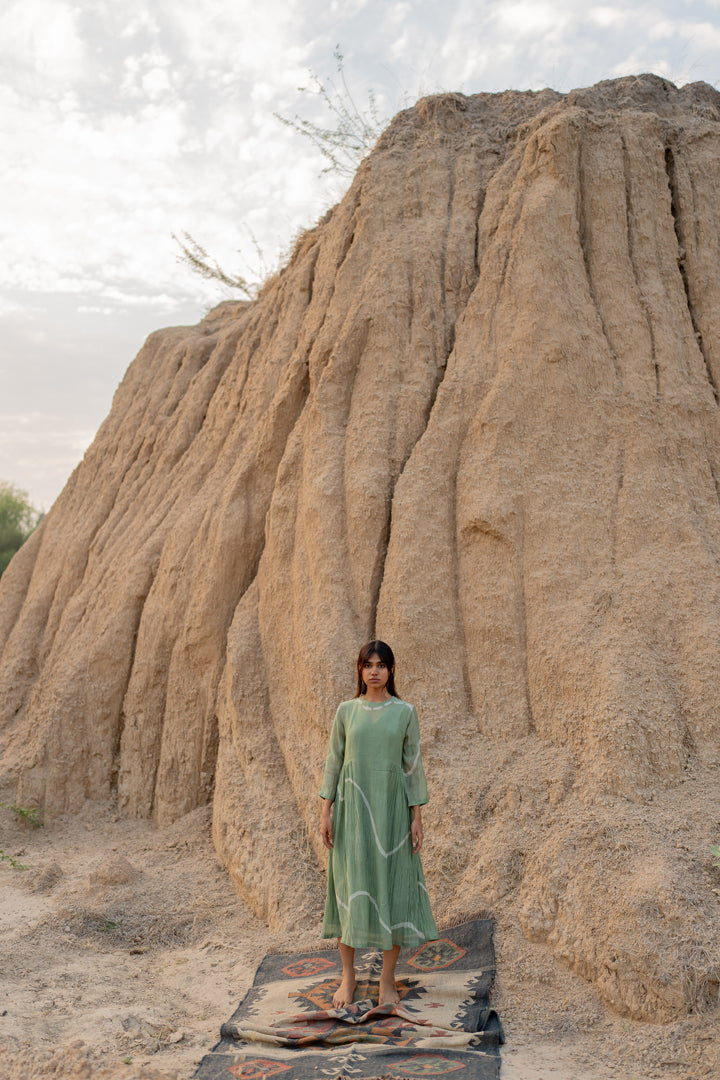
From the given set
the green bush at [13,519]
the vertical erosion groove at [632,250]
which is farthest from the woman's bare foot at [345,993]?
the green bush at [13,519]

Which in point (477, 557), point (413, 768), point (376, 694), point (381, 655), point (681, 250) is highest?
point (681, 250)

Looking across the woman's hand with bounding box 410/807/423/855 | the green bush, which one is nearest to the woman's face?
the woman's hand with bounding box 410/807/423/855

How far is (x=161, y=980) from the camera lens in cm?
374

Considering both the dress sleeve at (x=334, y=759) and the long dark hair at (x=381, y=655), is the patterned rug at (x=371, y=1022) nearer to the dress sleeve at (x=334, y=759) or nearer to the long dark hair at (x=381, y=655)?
the dress sleeve at (x=334, y=759)

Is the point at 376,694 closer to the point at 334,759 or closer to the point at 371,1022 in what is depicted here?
the point at 334,759

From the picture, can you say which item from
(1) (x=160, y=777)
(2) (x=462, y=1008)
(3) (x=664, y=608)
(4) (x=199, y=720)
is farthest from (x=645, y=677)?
(1) (x=160, y=777)

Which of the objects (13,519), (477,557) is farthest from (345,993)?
(13,519)

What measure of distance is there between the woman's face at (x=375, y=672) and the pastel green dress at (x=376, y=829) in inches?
3.9

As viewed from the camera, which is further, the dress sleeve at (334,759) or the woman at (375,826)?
the dress sleeve at (334,759)

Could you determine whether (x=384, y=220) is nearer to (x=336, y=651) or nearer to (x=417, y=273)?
(x=417, y=273)

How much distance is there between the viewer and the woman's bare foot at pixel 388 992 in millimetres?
3146

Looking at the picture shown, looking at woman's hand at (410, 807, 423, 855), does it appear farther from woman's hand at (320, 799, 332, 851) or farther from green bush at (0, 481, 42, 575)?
green bush at (0, 481, 42, 575)

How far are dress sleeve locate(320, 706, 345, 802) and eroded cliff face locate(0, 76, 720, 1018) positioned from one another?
0.75m

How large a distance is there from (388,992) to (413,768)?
33.1 inches
